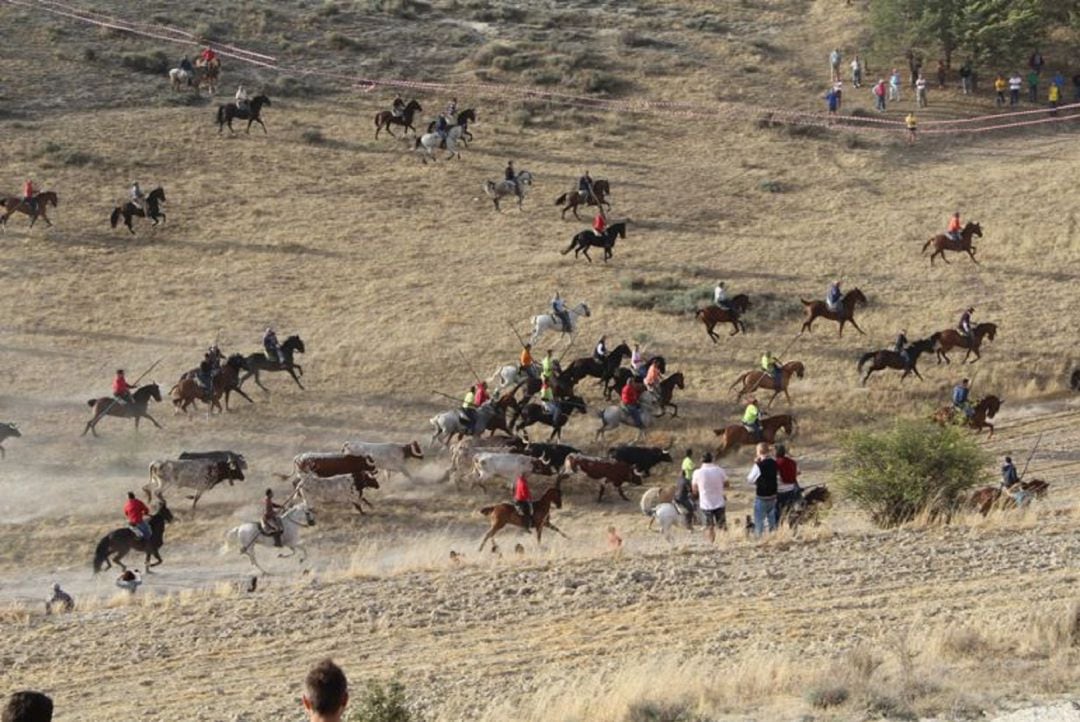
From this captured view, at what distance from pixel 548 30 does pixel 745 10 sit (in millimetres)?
8518

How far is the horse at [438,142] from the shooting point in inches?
1761

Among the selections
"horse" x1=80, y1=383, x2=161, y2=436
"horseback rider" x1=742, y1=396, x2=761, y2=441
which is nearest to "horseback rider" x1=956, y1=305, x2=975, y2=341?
"horseback rider" x1=742, y1=396, x2=761, y2=441

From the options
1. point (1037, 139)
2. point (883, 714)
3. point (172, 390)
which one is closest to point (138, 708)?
point (883, 714)

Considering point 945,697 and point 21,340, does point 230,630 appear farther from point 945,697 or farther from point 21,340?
point 21,340

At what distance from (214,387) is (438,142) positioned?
A: 59.2 ft

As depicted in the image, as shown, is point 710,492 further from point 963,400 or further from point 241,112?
point 241,112

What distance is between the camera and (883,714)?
10.2 m

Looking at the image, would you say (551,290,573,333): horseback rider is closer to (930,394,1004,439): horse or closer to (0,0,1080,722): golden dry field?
(0,0,1080,722): golden dry field

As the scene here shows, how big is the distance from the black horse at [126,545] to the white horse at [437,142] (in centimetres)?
2412

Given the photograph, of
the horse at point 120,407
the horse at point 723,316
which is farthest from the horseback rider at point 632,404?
the horse at point 120,407

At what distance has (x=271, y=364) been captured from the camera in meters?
30.2

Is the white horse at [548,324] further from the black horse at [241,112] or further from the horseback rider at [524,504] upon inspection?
the black horse at [241,112]

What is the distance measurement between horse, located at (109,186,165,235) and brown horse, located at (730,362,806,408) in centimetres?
1847

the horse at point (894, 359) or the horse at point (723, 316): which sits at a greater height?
the horse at point (723, 316)
